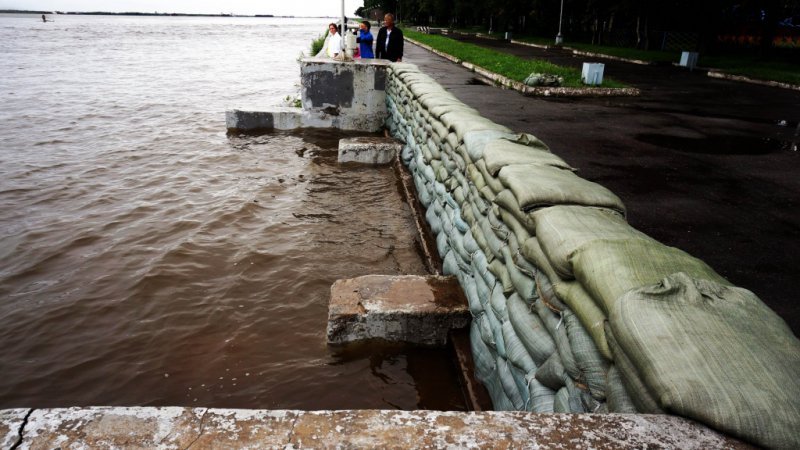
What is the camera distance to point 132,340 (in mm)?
3652

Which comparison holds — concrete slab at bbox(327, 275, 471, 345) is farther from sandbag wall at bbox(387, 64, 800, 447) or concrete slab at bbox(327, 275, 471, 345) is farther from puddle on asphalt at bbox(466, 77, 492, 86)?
puddle on asphalt at bbox(466, 77, 492, 86)

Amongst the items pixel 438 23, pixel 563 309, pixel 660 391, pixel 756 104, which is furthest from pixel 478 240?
pixel 438 23

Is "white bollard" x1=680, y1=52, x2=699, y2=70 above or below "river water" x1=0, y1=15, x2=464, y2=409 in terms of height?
above

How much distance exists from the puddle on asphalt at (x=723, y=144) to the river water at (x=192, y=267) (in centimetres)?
378

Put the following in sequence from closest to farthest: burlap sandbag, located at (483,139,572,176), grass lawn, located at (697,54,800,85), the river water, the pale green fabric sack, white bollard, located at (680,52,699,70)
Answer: the pale green fabric sack < burlap sandbag, located at (483,139,572,176) < the river water < grass lawn, located at (697,54,800,85) < white bollard, located at (680,52,699,70)

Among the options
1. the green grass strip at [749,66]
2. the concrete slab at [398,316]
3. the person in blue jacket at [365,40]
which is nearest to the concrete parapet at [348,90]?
the person in blue jacket at [365,40]

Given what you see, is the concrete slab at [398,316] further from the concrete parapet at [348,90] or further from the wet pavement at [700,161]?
the concrete parapet at [348,90]

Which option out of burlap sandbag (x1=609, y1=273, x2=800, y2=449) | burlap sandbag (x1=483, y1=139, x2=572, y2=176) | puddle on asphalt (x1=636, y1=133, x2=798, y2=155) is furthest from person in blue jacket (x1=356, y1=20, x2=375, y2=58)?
burlap sandbag (x1=609, y1=273, x2=800, y2=449)

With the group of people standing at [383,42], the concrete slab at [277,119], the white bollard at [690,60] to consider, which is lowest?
the concrete slab at [277,119]

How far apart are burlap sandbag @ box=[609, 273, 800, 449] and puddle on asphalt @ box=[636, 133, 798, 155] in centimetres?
568

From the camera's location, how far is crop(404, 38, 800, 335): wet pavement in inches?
141

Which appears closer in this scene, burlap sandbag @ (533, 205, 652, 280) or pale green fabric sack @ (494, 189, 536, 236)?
burlap sandbag @ (533, 205, 652, 280)

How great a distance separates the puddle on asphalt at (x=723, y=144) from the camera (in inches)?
256

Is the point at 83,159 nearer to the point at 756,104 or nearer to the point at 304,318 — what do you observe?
the point at 304,318
